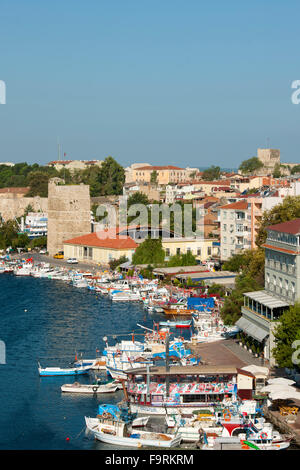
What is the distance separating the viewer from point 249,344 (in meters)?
15.7

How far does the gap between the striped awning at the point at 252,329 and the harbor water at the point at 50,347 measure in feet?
9.29

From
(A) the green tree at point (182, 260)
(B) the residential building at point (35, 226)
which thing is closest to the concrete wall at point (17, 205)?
(B) the residential building at point (35, 226)

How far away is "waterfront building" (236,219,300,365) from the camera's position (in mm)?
14317

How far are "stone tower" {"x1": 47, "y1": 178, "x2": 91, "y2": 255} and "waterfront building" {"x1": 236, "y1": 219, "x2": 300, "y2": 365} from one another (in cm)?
2176

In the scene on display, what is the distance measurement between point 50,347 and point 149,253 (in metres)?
13.1

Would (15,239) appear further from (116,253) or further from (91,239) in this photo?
(116,253)

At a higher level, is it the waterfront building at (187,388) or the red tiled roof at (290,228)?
the red tiled roof at (290,228)

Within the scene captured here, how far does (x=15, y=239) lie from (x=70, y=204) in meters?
4.15

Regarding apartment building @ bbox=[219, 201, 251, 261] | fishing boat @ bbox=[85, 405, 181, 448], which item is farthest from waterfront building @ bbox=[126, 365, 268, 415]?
apartment building @ bbox=[219, 201, 251, 261]

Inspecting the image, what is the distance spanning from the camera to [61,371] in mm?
14953

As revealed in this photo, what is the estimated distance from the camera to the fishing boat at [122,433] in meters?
10.8

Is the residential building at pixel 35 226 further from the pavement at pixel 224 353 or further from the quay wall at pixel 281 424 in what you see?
the quay wall at pixel 281 424

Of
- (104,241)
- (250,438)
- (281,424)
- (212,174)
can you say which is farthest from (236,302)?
(212,174)

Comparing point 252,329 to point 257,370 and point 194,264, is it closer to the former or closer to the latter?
point 257,370
